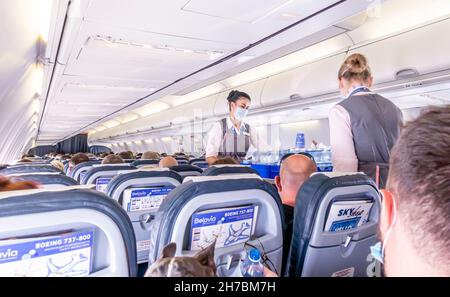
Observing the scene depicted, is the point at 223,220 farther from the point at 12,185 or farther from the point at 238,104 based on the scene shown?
the point at 238,104

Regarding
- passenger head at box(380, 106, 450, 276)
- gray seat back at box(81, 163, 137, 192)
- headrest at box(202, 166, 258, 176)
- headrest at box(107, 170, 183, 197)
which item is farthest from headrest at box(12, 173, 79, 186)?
passenger head at box(380, 106, 450, 276)

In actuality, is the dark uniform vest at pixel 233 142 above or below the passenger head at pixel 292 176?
above

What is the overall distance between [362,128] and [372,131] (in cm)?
8

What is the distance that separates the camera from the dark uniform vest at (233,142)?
4.02m

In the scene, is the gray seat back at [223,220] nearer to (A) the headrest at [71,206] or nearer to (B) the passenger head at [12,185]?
(A) the headrest at [71,206]

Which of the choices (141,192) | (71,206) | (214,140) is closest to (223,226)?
(71,206)

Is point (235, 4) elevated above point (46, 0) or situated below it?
below

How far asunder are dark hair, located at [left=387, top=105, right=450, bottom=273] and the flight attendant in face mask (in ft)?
10.6

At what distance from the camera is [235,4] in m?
2.43

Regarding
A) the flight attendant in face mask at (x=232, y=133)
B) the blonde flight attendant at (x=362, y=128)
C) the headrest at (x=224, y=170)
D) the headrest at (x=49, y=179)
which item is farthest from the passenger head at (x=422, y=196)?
the flight attendant in face mask at (x=232, y=133)

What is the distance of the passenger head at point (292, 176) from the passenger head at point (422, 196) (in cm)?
147

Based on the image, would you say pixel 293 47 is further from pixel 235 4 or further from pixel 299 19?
pixel 235 4
